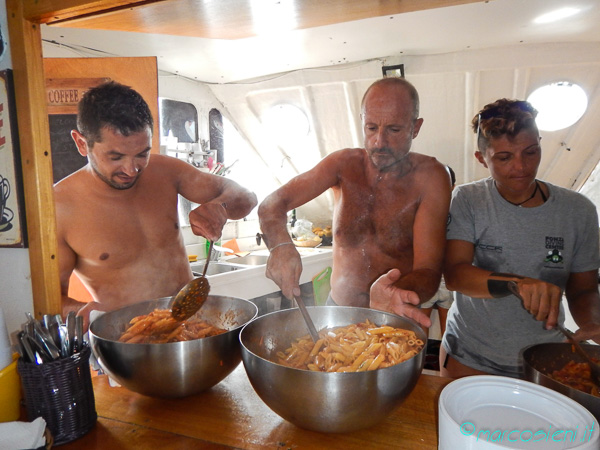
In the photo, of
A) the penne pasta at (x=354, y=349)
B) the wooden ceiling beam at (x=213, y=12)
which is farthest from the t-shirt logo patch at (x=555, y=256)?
the wooden ceiling beam at (x=213, y=12)

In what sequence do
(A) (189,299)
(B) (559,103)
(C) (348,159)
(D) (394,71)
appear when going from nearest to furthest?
(A) (189,299)
(C) (348,159)
(B) (559,103)
(D) (394,71)

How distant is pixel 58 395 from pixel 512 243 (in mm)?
1581

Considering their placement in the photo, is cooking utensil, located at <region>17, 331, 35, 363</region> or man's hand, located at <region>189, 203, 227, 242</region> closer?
cooking utensil, located at <region>17, 331, 35, 363</region>

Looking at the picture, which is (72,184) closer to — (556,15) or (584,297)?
(584,297)

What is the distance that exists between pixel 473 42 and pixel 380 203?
1227mm

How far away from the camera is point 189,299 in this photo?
1.15 meters

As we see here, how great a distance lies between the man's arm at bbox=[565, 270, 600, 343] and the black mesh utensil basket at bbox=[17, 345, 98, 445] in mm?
1635

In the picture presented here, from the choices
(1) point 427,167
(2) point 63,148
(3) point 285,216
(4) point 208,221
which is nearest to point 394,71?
(1) point 427,167

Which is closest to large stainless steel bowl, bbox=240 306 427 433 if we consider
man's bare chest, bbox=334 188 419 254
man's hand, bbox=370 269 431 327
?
man's hand, bbox=370 269 431 327

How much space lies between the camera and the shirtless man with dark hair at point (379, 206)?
157 cm

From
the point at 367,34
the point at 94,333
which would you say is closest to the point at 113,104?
the point at 94,333

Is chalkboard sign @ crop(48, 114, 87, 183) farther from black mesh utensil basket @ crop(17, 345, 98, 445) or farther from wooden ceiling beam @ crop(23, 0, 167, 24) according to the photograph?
black mesh utensil basket @ crop(17, 345, 98, 445)

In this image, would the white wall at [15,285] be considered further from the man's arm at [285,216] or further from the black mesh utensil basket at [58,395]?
the man's arm at [285,216]

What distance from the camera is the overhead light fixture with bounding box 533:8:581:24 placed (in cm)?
187
